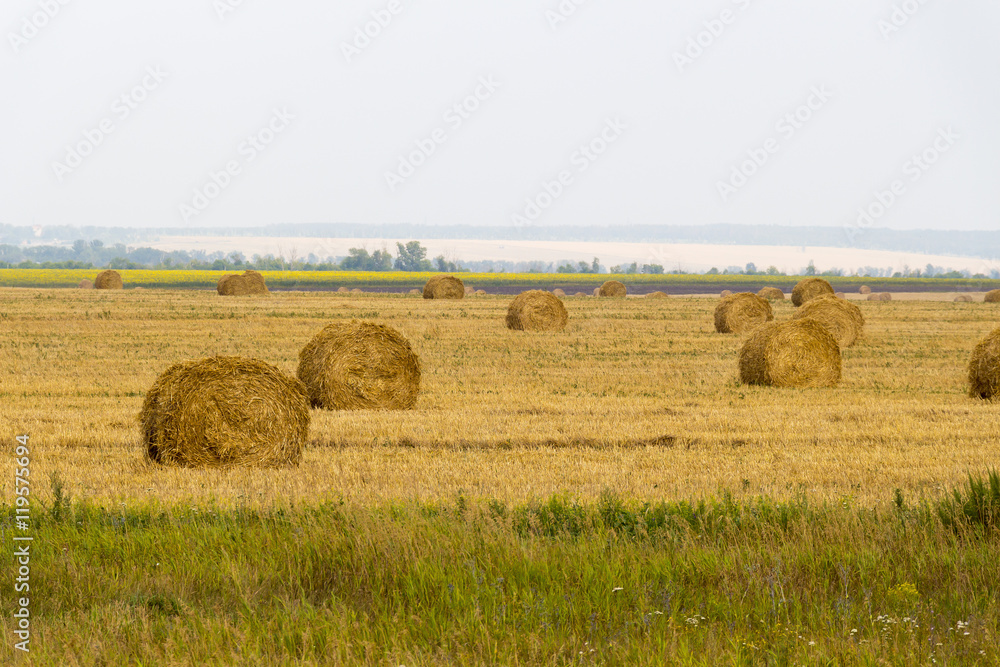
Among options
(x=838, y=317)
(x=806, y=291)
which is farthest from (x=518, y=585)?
(x=806, y=291)

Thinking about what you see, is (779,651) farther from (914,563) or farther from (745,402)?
(745,402)

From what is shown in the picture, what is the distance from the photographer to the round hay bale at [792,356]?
22.3 metres

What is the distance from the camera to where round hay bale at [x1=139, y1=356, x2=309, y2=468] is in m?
13.1

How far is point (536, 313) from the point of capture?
37062 mm

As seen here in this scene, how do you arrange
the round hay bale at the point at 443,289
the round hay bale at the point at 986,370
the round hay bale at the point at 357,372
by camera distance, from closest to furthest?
the round hay bale at the point at 357,372 < the round hay bale at the point at 986,370 < the round hay bale at the point at 443,289

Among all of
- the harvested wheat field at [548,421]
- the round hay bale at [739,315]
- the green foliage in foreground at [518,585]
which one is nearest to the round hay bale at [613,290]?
the round hay bale at [739,315]

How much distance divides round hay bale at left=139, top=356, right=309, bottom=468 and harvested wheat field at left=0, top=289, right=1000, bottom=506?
0.41 m

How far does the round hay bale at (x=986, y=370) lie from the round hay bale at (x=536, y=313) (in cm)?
1876

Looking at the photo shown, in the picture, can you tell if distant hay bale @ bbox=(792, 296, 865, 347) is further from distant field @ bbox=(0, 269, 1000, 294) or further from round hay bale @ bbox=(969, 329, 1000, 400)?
distant field @ bbox=(0, 269, 1000, 294)

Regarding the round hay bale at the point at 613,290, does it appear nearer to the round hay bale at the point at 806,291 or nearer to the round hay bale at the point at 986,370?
the round hay bale at the point at 806,291

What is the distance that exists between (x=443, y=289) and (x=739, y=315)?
23387 millimetres

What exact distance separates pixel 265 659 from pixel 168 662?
0.53 meters

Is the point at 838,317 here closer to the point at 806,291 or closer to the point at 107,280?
the point at 806,291

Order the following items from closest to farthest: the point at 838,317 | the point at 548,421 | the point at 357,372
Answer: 1. the point at 548,421
2. the point at 357,372
3. the point at 838,317
